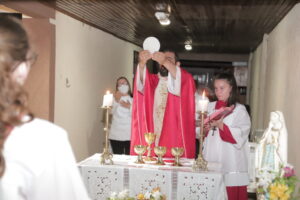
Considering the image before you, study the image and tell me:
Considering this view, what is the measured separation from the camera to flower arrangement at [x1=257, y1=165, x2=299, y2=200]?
207cm

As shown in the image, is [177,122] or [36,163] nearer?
[36,163]

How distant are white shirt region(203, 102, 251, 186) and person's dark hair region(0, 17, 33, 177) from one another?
2.41 meters

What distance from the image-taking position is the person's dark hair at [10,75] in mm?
978

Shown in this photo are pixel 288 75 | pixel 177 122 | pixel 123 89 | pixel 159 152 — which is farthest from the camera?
pixel 123 89

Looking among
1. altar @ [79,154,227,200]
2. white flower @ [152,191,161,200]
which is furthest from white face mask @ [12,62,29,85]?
altar @ [79,154,227,200]

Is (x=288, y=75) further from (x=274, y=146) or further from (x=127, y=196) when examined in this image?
(x=127, y=196)

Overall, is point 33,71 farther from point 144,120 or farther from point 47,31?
point 144,120

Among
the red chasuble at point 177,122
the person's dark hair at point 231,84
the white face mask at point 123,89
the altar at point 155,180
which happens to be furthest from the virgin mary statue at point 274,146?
the white face mask at point 123,89

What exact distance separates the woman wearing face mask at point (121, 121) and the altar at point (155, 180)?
3.05m

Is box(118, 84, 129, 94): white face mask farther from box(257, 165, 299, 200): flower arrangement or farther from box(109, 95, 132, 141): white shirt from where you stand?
box(257, 165, 299, 200): flower arrangement

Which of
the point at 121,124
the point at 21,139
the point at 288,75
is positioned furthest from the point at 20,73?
the point at 121,124

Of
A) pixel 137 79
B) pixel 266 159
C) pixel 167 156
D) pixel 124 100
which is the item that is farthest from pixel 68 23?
pixel 266 159

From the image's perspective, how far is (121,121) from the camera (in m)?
6.11

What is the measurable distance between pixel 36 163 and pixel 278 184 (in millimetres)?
1479
